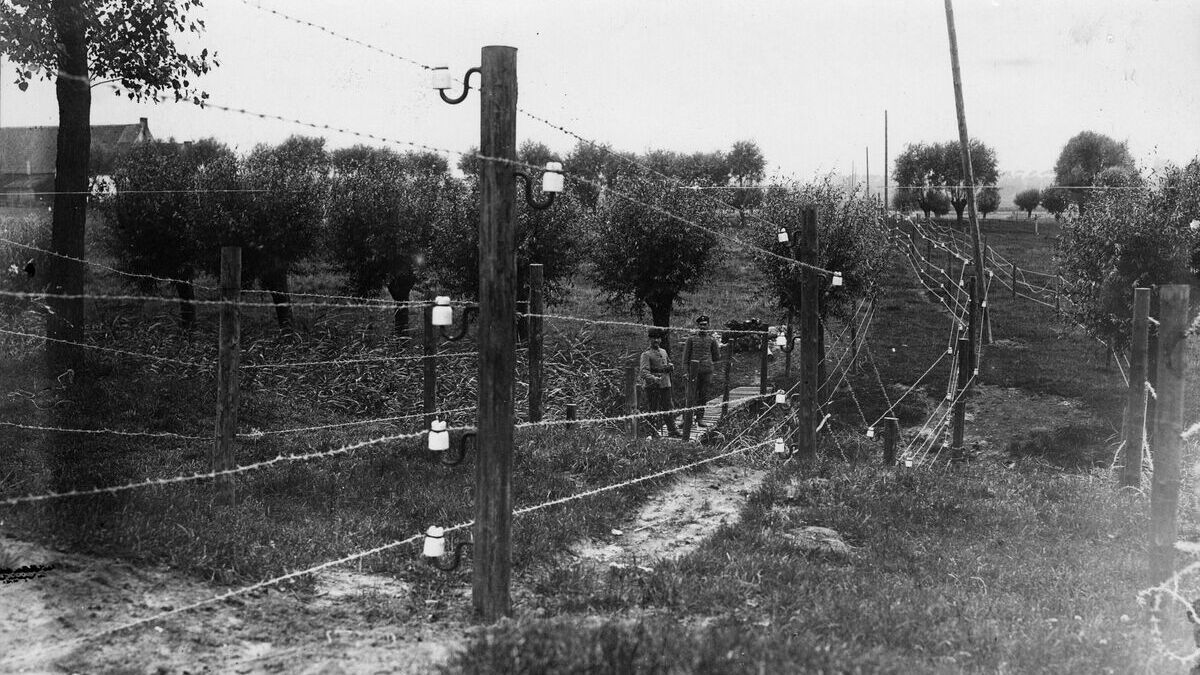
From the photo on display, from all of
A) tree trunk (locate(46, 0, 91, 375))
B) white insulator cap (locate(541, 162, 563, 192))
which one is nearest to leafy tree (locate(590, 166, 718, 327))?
tree trunk (locate(46, 0, 91, 375))

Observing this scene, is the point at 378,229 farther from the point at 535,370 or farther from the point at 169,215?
the point at 535,370

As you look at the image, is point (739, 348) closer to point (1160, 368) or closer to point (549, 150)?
point (1160, 368)

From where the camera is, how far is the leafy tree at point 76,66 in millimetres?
16453

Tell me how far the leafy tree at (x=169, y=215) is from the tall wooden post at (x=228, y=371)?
2230 cm

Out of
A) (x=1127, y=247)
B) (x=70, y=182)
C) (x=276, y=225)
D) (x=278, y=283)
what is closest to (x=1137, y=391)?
(x=1127, y=247)

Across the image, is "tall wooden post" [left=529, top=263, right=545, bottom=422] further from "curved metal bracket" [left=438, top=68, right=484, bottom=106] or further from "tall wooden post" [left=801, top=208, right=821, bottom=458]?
"curved metal bracket" [left=438, top=68, right=484, bottom=106]

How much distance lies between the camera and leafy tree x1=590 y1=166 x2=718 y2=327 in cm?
3372

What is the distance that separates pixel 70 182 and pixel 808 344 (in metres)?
13.6

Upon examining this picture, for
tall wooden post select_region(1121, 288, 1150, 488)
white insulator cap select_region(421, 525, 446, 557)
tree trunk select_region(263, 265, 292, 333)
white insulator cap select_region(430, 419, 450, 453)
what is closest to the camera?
white insulator cap select_region(430, 419, 450, 453)

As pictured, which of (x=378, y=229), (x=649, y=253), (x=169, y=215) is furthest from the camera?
(x=378, y=229)

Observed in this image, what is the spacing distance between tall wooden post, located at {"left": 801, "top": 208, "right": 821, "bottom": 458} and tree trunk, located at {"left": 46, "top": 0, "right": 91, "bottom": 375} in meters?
12.9

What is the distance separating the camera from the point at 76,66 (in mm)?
17953

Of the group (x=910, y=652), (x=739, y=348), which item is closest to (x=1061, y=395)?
(x=739, y=348)

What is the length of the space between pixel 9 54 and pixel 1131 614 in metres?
18.0
